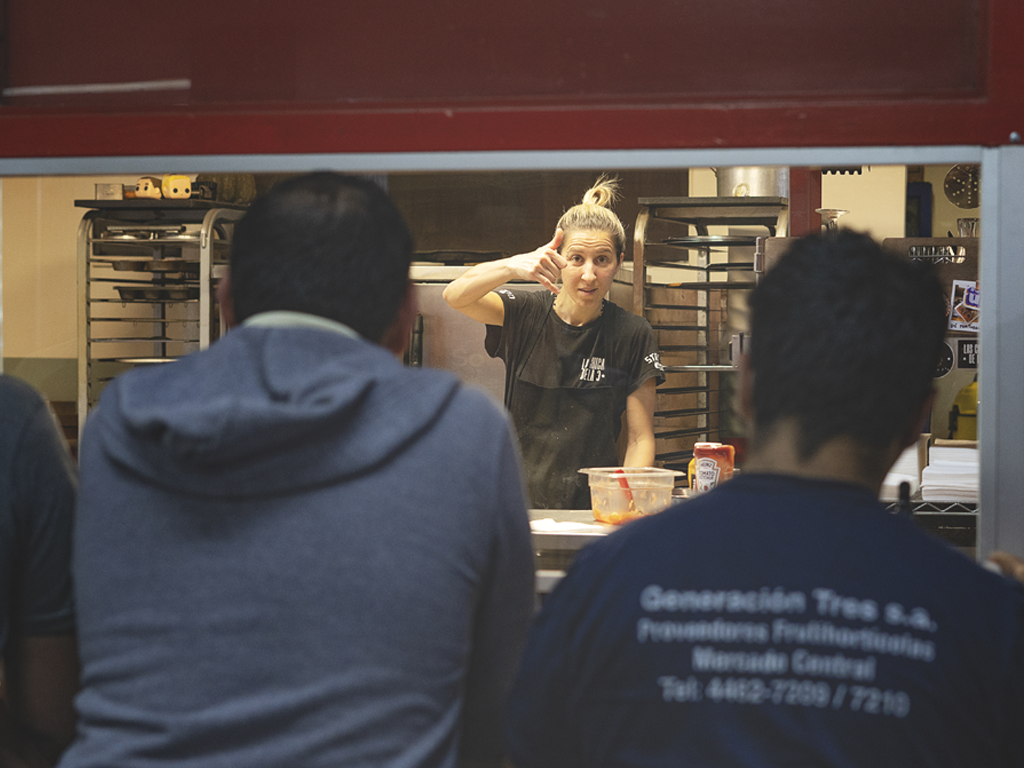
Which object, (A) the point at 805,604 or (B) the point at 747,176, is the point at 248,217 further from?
(B) the point at 747,176

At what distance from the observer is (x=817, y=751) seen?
923 mm

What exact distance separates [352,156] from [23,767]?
1134 millimetres

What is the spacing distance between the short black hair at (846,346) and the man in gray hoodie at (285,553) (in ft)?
1.08

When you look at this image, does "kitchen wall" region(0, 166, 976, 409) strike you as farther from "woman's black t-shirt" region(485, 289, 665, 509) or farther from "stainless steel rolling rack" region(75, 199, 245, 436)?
"woman's black t-shirt" region(485, 289, 665, 509)

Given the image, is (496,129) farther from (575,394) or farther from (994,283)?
(575,394)

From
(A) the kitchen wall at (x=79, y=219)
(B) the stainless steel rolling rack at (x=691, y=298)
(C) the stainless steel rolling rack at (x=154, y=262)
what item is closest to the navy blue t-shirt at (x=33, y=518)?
(B) the stainless steel rolling rack at (x=691, y=298)

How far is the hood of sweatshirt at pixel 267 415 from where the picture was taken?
101 centimetres

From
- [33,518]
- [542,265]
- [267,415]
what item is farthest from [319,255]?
[542,265]

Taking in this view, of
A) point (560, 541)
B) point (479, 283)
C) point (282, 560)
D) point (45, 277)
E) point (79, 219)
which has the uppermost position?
point (79, 219)

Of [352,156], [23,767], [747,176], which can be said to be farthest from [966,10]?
[747,176]

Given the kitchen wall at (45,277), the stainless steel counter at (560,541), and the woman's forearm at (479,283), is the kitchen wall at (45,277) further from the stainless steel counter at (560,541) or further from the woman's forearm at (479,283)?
the stainless steel counter at (560,541)

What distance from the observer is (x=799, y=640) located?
3.08 ft

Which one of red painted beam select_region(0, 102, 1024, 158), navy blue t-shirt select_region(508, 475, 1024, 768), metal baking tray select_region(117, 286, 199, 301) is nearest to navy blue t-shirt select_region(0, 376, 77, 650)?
red painted beam select_region(0, 102, 1024, 158)

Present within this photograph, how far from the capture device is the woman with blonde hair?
11.6ft
